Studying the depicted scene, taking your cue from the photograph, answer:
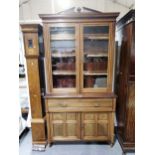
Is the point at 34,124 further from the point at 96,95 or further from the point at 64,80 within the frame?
the point at 96,95

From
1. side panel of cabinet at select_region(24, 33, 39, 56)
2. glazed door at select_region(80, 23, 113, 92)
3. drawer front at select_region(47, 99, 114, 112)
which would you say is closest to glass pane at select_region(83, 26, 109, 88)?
glazed door at select_region(80, 23, 113, 92)

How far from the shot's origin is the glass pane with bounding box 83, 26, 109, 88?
7.12 feet

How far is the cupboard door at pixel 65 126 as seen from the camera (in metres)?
2.28

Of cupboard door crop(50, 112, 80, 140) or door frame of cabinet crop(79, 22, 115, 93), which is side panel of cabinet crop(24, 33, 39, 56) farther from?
cupboard door crop(50, 112, 80, 140)

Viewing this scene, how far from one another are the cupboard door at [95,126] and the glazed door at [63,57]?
0.48 m

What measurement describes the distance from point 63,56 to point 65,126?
3.52 feet

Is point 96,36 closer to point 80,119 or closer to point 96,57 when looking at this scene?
point 96,57

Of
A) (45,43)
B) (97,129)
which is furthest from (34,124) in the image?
(45,43)

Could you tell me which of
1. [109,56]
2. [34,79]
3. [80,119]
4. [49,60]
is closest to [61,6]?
[49,60]

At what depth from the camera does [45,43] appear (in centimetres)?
212

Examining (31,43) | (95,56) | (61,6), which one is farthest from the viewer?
(61,6)

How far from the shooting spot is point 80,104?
7.34 ft

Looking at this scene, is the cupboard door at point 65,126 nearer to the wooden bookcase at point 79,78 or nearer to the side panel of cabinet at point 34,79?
the wooden bookcase at point 79,78
